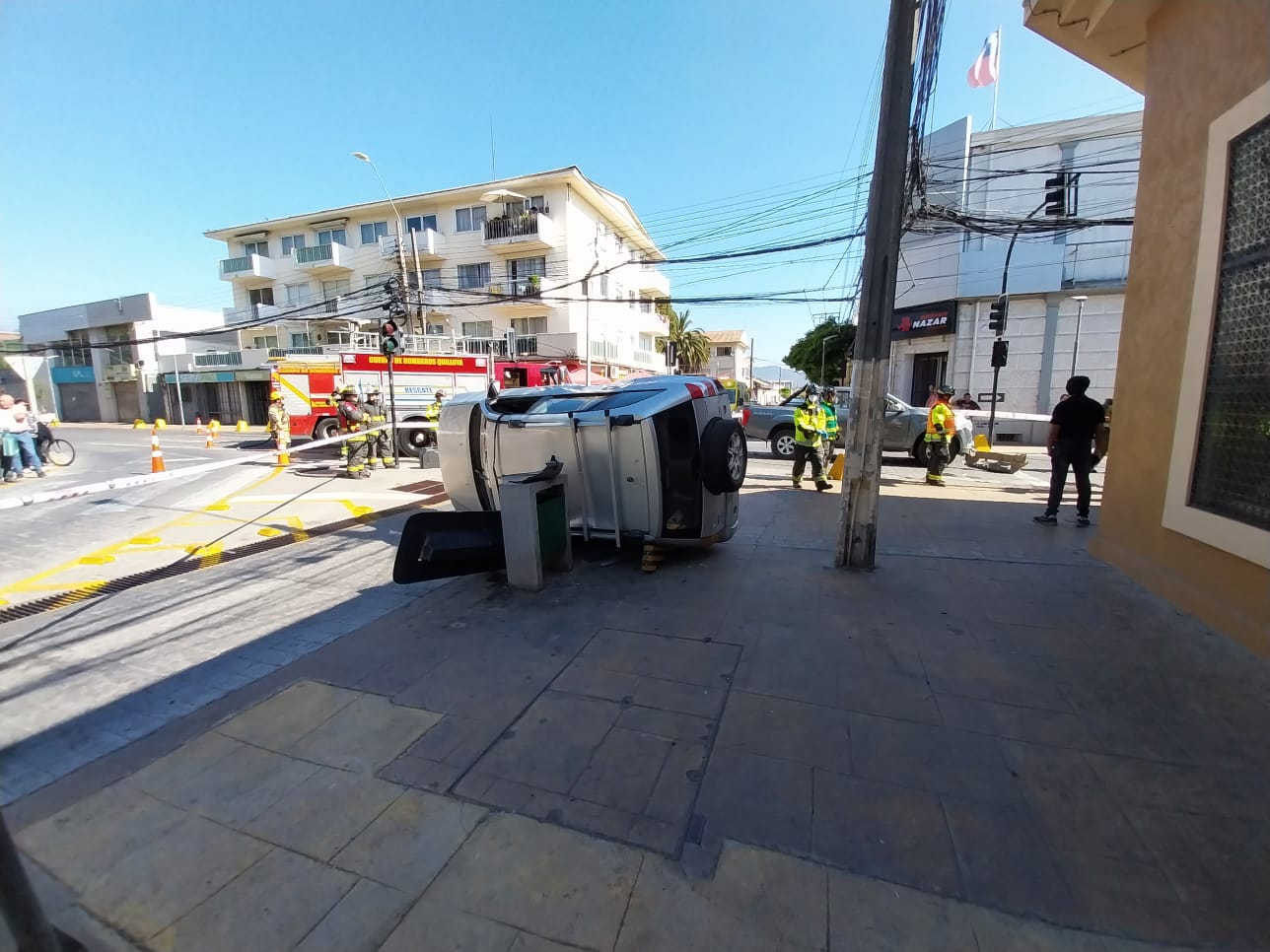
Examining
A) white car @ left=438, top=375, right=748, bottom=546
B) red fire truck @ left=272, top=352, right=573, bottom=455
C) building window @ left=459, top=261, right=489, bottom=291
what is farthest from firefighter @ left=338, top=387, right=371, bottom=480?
building window @ left=459, top=261, right=489, bottom=291

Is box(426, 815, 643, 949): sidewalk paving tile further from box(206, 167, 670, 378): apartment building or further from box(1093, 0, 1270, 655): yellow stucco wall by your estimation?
box(206, 167, 670, 378): apartment building

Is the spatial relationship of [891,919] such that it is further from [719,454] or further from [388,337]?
[388,337]

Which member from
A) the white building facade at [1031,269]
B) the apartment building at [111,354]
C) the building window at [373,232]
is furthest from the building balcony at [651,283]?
the apartment building at [111,354]

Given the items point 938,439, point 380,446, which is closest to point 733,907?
point 938,439

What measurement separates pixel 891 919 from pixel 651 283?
43273mm

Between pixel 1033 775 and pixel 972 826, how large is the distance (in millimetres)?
549

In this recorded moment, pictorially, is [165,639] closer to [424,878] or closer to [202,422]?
[424,878]

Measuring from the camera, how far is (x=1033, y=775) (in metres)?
2.45

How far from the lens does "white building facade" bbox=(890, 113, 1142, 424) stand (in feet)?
64.0

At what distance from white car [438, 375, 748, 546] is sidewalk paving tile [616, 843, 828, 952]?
3.23 metres

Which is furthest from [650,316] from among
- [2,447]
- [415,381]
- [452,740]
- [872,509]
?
[452,740]

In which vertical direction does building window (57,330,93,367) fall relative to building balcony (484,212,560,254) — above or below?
below

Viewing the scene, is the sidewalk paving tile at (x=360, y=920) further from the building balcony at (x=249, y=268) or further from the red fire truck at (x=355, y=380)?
the building balcony at (x=249, y=268)

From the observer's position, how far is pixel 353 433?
38.8 ft
